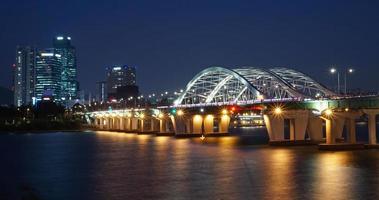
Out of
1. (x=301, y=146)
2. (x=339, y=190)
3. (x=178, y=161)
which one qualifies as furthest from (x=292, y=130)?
(x=339, y=190)

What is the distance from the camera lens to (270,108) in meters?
90.9

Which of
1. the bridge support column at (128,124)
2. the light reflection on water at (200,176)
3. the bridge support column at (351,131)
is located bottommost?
the light reflection on water at (200,176)

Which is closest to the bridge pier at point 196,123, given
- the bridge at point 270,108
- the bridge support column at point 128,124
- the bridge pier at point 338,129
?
the bridge at point 270,108

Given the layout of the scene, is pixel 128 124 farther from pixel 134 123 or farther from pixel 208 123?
pixel 208 123

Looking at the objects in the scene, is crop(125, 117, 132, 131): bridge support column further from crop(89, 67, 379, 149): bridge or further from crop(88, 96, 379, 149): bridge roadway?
crop(88, 96, 379, 149): bridge roadway

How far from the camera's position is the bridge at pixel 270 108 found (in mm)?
76938

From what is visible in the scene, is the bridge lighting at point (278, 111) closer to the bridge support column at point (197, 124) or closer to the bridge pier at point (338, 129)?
the bridge pier at point (338, 129)

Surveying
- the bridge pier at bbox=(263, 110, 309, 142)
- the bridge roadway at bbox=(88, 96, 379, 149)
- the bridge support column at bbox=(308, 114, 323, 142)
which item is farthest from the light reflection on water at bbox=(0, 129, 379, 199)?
the bridge support column at bbox=(308, 114, 323, 142)

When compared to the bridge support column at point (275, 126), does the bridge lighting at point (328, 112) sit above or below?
above

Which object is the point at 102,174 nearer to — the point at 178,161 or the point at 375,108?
the point at 178,161

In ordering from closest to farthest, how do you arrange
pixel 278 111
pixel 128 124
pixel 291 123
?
pixel 278 111
pixel 291 123
pixel 128 124

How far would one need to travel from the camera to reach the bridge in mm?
76938

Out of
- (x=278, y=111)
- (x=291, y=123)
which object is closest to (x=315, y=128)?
(x=291, y=123)

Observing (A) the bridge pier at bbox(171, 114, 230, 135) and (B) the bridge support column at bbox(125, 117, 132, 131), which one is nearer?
(A) the bridge pier at bbox(171, 114, 230, 135)
